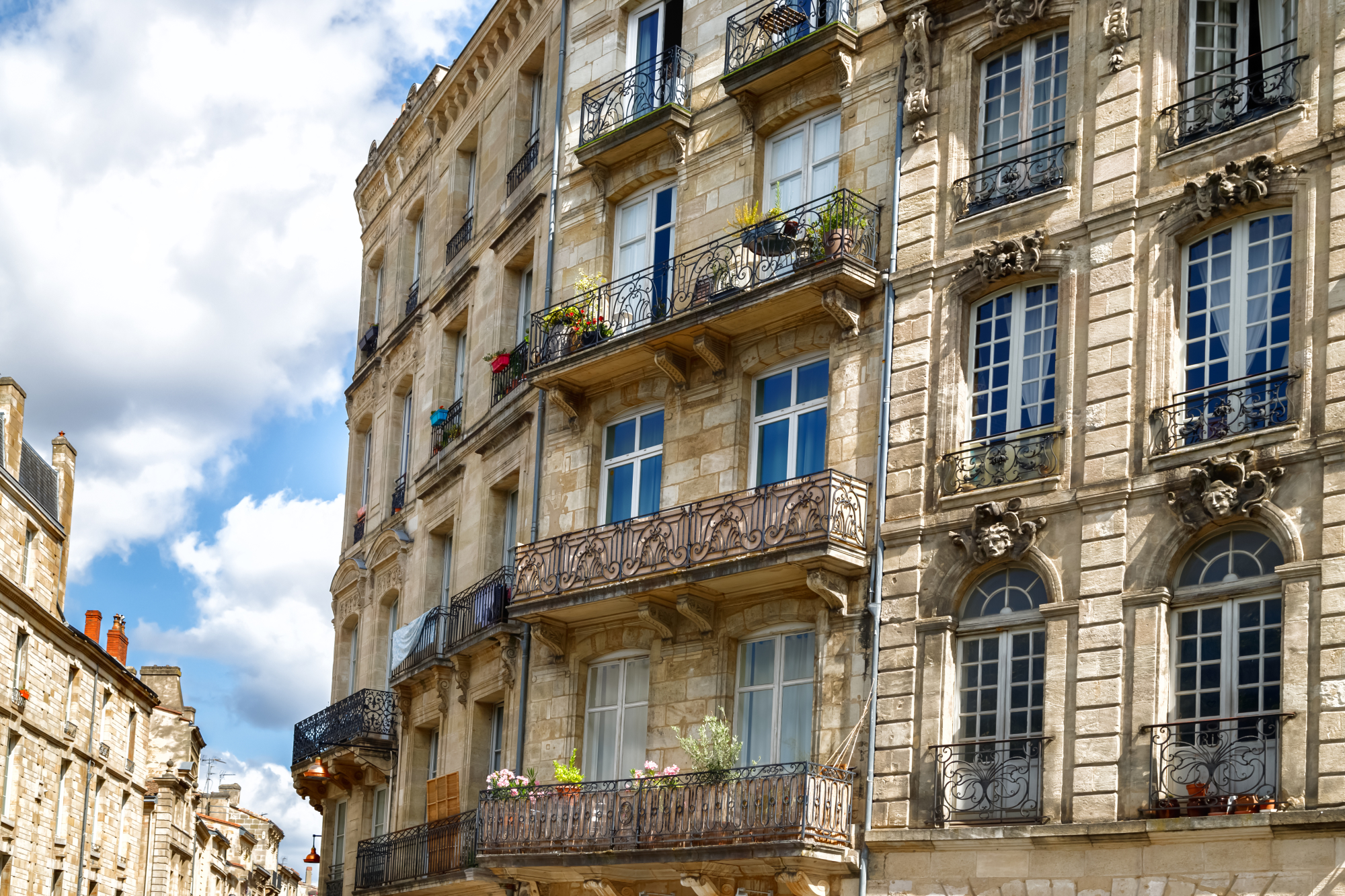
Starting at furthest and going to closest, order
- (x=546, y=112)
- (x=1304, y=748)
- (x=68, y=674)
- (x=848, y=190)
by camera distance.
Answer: (x=68, y=674), (x=546, y=112), (x=848, y=190), (x=1304, y=748)

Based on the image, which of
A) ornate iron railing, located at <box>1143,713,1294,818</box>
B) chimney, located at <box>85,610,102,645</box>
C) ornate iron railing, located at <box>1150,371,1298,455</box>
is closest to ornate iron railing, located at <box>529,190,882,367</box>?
ornate iron railing, located at <box>1150,371,1298,455</box>

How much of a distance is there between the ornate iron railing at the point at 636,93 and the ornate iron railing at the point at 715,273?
7.65 feet

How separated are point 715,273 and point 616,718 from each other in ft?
18.8

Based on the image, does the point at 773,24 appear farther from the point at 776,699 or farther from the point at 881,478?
the point at 776,699

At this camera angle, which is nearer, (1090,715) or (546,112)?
(1090,715)

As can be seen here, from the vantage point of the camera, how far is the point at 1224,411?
53.4ft

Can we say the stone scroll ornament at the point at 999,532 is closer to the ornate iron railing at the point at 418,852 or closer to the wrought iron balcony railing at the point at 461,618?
the wrought iron balcony railing at the point at 461,618

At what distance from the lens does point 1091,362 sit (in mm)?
17375

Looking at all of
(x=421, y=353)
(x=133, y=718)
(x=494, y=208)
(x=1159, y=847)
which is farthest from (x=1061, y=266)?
(x=133, y=718)

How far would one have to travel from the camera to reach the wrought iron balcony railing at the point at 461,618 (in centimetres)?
2458

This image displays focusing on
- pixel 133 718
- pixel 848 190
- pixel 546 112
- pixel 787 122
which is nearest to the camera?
pixel 848 190

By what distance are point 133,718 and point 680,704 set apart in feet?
122

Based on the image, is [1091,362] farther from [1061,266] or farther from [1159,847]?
[1159,847]

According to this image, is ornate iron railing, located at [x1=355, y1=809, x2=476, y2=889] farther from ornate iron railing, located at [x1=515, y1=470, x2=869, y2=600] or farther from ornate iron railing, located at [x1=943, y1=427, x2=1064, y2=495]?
ornate iron railing, located at [x1=943, y1=427, x2=1064, y2=495]
